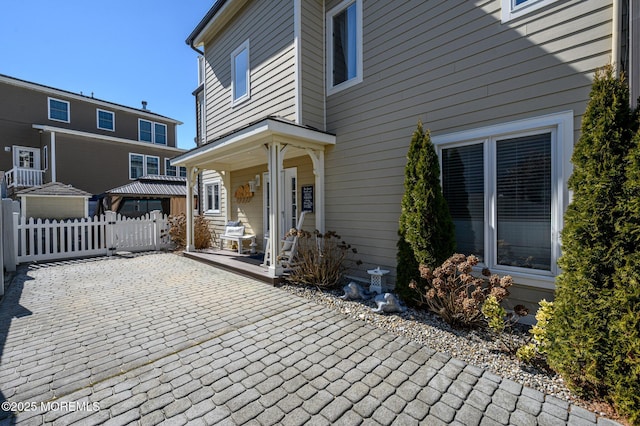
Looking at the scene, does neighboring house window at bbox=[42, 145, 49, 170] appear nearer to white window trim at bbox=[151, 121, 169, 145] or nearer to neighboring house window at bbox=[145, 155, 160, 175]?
neighboring house window at bbox=[145, 155, 160, 175]

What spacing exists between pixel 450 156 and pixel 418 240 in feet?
5.02

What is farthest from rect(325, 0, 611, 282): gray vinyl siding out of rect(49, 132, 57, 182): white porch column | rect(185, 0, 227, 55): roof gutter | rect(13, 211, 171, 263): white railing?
rect(49, 132, 57, 182): white porch column

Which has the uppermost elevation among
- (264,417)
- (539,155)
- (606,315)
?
(539,155)

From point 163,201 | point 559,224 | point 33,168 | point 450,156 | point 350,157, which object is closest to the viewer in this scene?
point 559,224

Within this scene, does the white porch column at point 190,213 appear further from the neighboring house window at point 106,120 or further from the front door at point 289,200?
the neighboring house window at point 106,120

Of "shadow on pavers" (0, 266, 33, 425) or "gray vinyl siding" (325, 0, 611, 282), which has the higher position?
"gray vinyl siding" (325, 0, 611, 282)

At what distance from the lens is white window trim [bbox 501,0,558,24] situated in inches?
140

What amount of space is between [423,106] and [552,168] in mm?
2100

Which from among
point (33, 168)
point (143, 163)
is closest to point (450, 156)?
point (143, 163)

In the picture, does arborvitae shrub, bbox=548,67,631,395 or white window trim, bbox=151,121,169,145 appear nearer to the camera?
arborvitae shrub, bbox=548,67,631,395

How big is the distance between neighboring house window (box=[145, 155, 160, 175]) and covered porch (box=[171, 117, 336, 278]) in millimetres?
11502

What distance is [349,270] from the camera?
593 cm

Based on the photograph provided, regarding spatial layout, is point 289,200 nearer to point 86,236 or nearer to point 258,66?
point 258,66

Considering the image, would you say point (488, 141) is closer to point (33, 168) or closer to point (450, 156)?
point (450, 156)
